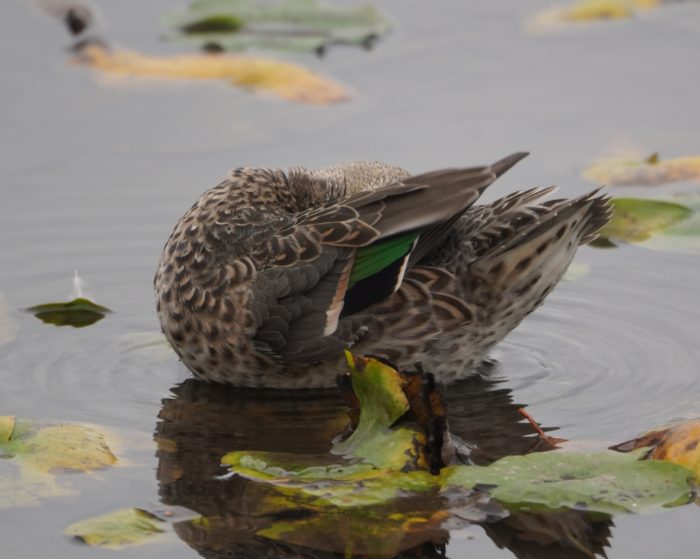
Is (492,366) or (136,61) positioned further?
(136,61)

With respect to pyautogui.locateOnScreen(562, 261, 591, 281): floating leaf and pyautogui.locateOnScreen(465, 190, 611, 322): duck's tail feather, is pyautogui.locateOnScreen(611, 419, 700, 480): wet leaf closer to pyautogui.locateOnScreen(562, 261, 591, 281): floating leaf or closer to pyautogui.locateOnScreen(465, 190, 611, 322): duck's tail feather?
pyautogui.locateOnScreen(465, 190, 611, 322): duck's tail feather

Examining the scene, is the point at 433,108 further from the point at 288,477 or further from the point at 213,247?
the point at 288,477

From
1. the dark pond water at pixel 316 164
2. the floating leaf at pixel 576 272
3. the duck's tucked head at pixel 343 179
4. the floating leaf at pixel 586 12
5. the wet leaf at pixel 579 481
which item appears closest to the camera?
the wet leaf at pixel 579 481

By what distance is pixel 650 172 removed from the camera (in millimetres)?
9969

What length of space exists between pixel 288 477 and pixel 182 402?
4.40 ft

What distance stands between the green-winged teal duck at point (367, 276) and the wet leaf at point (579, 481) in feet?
4.52

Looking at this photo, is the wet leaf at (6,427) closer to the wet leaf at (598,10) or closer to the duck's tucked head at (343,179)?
the duck's tucked head at (343,179)

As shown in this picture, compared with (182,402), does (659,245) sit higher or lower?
higher

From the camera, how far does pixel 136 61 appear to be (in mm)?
11609

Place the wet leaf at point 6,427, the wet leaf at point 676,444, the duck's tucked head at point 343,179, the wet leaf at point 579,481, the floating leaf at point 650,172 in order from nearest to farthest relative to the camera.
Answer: the wet leaf at point 579,481 < the wet leaf at point 676,444 < the wet leaf at point 6,427 < the duck's tucked head at point 343,179 < the floating leaf at point 650,172

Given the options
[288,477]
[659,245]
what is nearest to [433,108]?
[659,245]

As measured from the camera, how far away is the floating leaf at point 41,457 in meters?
6.27

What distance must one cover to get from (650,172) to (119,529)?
205 inches

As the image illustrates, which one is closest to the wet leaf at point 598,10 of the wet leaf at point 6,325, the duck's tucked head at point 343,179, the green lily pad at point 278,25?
the green lily pad at point 278,25
